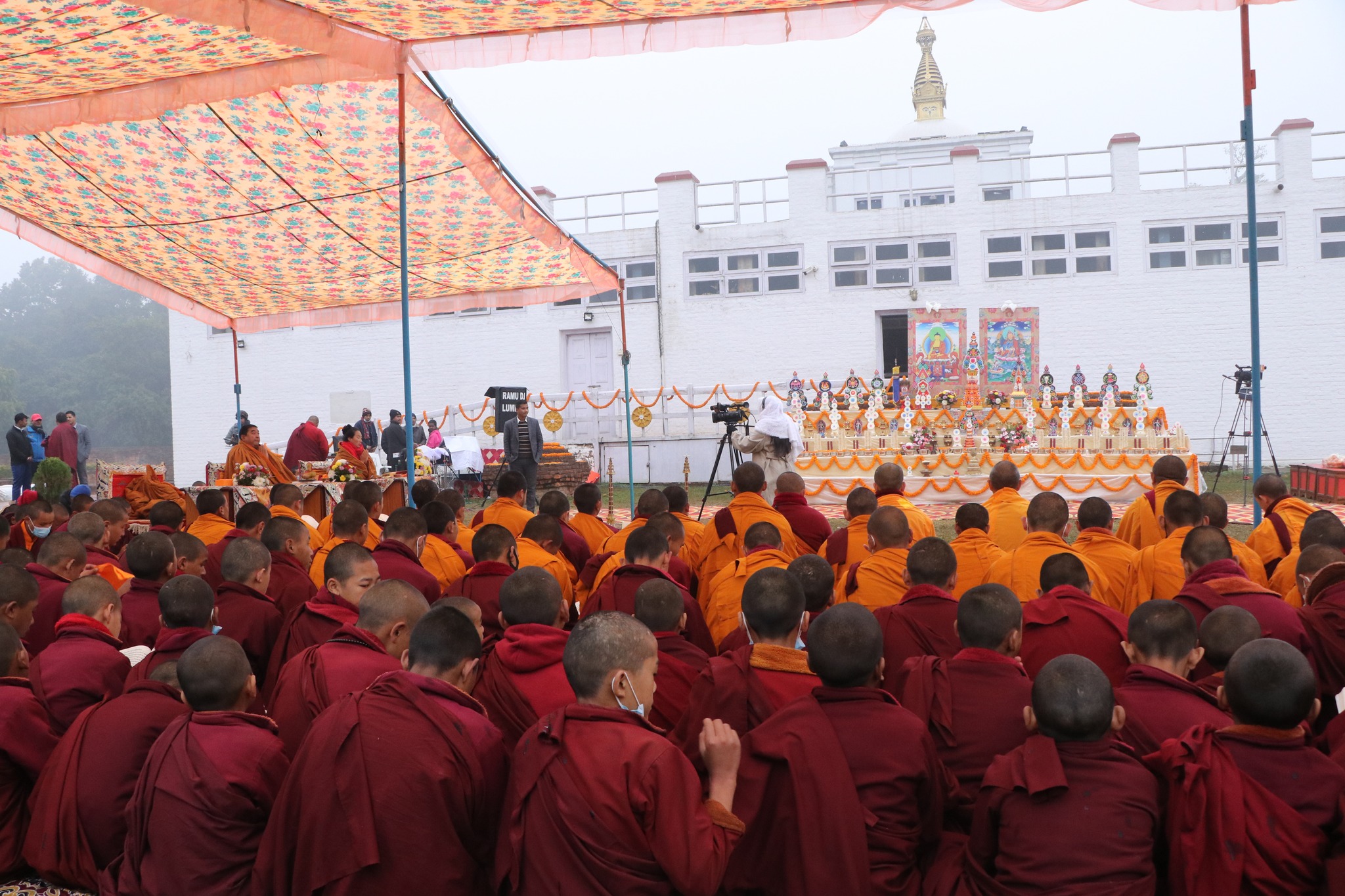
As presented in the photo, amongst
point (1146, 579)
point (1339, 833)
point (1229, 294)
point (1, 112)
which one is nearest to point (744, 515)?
point (1146, 579)

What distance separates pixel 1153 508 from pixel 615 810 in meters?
4.32

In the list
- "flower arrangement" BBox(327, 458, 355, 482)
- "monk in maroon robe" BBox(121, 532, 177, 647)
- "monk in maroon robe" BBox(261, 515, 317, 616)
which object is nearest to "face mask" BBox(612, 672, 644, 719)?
"monk in maroon robe" BBox(261, 515, 317, 616)

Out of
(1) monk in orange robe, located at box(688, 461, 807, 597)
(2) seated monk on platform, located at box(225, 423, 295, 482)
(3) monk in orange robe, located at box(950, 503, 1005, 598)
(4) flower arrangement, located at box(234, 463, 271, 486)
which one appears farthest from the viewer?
(2) seated monk on platform, located at box(225, 423, 295, 482)

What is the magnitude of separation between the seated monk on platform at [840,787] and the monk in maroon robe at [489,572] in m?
1.81

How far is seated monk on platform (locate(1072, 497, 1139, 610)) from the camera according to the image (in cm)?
439

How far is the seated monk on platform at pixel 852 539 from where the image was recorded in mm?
5055

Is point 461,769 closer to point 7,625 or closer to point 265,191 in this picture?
point 7,625

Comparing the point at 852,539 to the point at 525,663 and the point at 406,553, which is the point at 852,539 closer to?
the point at 406,553

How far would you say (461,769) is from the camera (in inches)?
93.0

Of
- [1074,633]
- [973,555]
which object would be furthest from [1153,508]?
[1074,633]

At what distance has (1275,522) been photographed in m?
4.92

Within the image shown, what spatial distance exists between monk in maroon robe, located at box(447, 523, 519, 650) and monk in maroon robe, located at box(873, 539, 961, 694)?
58.2 inches

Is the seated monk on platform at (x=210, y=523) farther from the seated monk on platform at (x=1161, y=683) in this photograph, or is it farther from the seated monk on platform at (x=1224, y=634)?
the seated monk on platform at (x=1224, y=634)

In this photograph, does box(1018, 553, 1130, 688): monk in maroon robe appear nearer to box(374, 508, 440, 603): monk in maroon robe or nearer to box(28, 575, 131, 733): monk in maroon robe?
box(374, 508, 440, 603): monk in maroon robe
